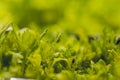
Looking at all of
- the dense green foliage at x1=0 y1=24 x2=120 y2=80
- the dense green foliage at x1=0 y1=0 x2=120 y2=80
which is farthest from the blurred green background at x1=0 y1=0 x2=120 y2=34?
the dense green foliage at x1=0 y1=24 x2=120 y2=80

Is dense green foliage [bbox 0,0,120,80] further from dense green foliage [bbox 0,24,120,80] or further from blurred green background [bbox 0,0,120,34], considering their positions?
blurred green background [bbox 0,0,120,34]

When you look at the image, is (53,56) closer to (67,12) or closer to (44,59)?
(44,59)

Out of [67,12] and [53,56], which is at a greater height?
[67,12]

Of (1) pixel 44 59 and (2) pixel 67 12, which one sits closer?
(1) pixel 44 59

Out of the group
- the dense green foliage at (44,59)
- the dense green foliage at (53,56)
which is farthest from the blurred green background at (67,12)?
the dense green foliage at (44,59)

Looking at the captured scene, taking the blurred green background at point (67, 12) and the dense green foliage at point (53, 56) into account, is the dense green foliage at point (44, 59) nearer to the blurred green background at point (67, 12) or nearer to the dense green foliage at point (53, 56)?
the dense green foliage at point (53, 56)

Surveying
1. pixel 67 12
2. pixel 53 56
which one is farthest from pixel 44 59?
pixel 67 12
